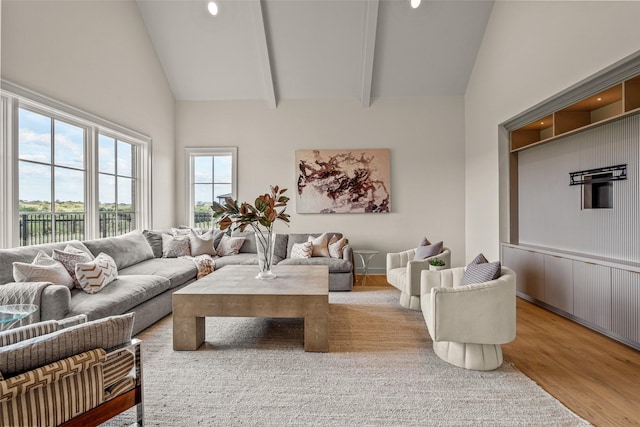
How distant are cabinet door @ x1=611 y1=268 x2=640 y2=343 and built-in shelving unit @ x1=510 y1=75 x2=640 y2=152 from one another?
138 cm

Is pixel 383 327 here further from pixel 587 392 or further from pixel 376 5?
pixel 376 5

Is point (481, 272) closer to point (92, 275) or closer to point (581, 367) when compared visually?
point (581, 367)

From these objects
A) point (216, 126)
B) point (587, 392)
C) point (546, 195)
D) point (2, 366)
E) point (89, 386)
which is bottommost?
point (587, 392)

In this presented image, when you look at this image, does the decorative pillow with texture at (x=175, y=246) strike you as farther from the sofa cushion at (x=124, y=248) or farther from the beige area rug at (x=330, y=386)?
the beige area rug at (x=330, y=386)

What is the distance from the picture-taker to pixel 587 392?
2072 mm

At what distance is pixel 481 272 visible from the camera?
250cm

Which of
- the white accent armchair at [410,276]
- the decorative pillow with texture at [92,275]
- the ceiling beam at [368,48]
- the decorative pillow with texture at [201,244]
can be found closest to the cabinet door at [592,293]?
the white accent armchair at [410,276]

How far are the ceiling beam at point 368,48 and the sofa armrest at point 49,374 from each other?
203 inches

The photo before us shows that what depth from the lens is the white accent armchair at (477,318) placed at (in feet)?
7.49

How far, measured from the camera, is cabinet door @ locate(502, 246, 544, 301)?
382cm

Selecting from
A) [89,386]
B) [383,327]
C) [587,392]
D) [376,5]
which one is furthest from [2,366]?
[376,5]

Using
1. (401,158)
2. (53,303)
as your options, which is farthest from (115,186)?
(401,158)

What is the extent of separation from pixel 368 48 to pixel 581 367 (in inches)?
189

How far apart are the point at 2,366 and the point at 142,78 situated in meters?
5.00
